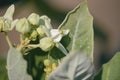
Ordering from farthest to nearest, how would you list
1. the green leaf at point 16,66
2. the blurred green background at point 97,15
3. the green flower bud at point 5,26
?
the blurred green background at point 97,15
the green flower bud at point 5,26
the green leaf at point 16,66

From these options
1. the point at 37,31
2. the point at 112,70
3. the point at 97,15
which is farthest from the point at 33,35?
the point at 97,15

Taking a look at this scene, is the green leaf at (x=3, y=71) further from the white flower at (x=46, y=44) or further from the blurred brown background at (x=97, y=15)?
the blurred brown background at (x=97, y=15)

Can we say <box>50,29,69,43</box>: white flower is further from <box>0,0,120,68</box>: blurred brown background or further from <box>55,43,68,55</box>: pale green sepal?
<box>0,0,120,68</box>: blurred brown background

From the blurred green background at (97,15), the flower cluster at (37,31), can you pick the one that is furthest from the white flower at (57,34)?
the blurred green background at (97,15)

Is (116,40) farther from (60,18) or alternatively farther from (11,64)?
(11,64)

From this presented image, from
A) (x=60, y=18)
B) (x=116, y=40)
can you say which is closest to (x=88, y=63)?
(x=60, y=18)

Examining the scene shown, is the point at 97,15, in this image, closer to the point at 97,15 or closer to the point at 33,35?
the point at 97,15
